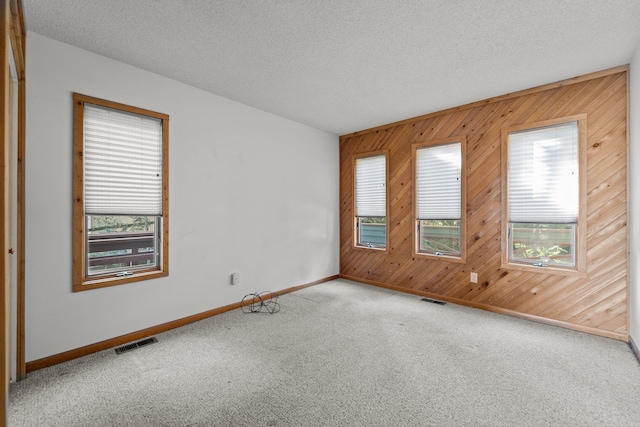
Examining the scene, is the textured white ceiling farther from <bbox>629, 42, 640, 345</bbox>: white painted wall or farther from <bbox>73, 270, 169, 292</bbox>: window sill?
<bbox>73, 270, 169, 292</bbox>: window sill

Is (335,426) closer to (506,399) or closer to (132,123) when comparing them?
(506,399)

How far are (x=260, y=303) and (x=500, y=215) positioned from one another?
3290 mm

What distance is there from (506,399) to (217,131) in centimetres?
373

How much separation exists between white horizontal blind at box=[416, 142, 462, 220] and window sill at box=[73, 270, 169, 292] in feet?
11.5

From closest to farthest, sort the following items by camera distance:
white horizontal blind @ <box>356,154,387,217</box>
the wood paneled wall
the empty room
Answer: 1. the empty room
2. the wood paneled wall
3. white horizontal blind @ <box>356,154,387,217</box>

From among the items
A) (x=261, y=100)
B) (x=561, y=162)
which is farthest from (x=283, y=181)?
(x=561, y=162)

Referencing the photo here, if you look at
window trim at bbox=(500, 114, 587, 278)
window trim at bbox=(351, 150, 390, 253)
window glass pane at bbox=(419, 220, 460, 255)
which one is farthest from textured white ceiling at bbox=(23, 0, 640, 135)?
window glass pane at bbox=(419, 220, 460, 255)

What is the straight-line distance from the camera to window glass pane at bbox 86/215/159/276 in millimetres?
2717

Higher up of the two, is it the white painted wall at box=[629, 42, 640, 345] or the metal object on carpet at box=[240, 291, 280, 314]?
the white painted wall at box=[629, 42, 640, 345]

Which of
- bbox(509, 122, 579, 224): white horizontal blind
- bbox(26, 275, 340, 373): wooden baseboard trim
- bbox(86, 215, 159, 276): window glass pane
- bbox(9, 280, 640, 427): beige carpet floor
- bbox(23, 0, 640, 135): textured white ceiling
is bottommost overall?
bbox(9, 280, 640, 427): beige carpet floor

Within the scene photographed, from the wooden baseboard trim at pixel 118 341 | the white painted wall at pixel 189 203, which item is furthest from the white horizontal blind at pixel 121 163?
the wooden baseboard trim at pixel 118 341

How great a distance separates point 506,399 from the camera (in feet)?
6.28

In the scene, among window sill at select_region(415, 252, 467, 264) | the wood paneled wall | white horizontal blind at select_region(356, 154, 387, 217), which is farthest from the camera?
white horizontal blind at select_region(356, 154, 387, 217)

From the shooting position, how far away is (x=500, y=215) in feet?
11.5
